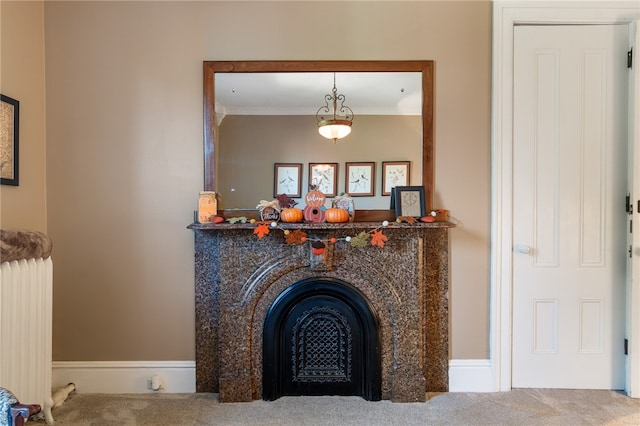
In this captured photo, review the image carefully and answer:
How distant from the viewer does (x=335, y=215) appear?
2172 millimetres

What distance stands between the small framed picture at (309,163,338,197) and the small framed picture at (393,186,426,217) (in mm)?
376

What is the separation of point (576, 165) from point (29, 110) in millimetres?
3289

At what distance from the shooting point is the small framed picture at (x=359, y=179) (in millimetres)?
2307

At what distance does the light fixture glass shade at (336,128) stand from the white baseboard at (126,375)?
164cm

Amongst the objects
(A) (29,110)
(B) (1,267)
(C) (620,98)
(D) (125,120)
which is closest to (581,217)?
(C) (620,98)

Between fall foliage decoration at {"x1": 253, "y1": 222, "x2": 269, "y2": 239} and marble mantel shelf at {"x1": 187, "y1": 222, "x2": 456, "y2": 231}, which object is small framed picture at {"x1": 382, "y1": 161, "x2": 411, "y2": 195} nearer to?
marble mantel shelf at {"x1": 187, "y1": 222, "x2": 456, "y2": 231}

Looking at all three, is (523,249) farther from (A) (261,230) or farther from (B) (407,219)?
(A) (261,230)

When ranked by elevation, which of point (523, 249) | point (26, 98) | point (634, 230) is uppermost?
point (26, 98)

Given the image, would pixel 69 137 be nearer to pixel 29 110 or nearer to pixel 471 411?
pixel 29 110

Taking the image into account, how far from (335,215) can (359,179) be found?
0.98ft

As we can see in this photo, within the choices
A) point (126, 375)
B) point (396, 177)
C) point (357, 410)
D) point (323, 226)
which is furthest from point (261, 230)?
point (126, 375)

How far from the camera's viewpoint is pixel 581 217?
2352 millimetres

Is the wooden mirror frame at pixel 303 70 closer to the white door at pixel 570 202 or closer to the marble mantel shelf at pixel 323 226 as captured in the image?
the marble mantel shelf at pixel 323 226

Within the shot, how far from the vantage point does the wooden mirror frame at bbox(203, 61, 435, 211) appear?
232cm
